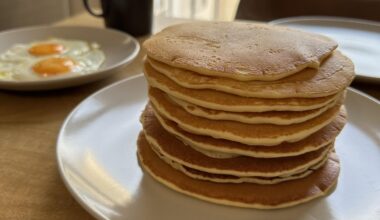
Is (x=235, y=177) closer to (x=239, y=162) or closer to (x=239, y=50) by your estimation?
(x=239, y=162)

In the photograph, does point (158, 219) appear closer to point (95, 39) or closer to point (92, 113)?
point (92, 113)

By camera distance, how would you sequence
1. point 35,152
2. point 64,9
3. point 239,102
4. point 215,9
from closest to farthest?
point 239,102
point 35,152
point 64,9
point 215,9

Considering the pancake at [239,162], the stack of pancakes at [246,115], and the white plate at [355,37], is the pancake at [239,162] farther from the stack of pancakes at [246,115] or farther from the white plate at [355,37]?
the white plate at [355,37]

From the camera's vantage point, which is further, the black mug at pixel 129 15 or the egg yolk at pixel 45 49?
the black mug at pixel 129 15

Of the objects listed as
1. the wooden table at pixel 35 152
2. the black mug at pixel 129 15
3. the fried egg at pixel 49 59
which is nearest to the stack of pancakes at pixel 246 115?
the wooden table at pixel 35 152

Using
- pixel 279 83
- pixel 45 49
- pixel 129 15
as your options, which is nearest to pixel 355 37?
pixel 129 15

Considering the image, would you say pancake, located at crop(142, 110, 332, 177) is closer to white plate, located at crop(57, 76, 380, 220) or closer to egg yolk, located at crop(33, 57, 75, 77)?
white plate, located at crop(57, 76, 380, 220)
